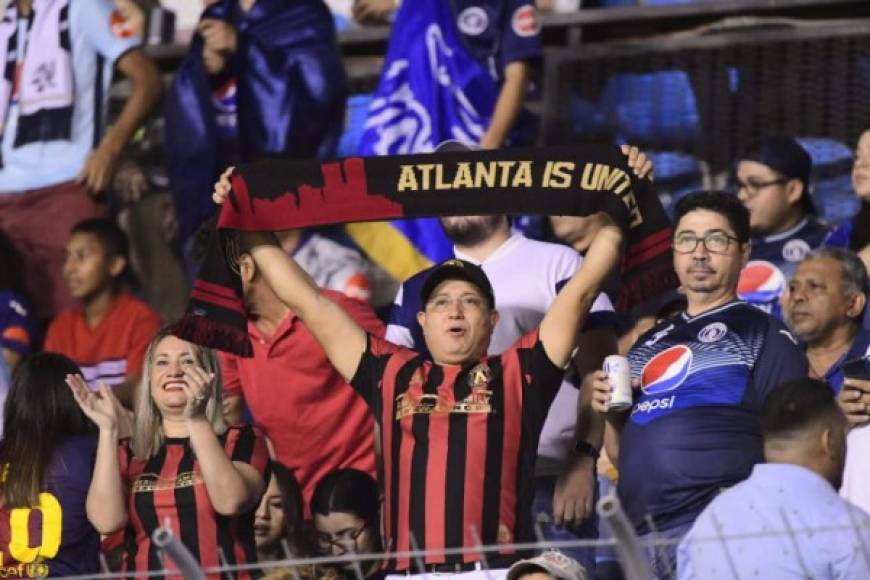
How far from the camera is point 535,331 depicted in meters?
7.32

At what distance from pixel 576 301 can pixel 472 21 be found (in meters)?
3.00

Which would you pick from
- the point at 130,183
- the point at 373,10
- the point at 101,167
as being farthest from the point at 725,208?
the point at 130,183

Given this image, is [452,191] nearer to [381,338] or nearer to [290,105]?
[381,338]

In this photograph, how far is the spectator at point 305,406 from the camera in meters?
8.05

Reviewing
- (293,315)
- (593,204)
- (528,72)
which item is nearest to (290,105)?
(528,72)

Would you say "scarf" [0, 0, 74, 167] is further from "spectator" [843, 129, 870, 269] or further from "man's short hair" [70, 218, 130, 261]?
"spectator" [843, 129, 870, 269]

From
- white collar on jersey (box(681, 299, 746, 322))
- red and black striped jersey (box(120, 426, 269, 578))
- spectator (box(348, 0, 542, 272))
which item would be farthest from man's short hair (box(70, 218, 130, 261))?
white collar on jersey (box(681, 299, 746, 322))

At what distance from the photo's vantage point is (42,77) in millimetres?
10539

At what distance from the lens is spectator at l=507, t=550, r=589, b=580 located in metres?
6.53

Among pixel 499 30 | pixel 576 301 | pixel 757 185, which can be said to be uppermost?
pixel 499 30

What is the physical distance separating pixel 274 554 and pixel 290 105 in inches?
116

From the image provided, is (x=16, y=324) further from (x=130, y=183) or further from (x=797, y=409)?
(x=797, y=409)

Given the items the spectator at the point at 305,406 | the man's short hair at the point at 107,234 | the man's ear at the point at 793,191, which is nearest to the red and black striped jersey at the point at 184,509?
the spectator at the point at 305,406

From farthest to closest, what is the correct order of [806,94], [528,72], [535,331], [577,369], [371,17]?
1. [371,17]
2. [806,94]
3. [528,72]
4. [577,369]
5. [535,331]
